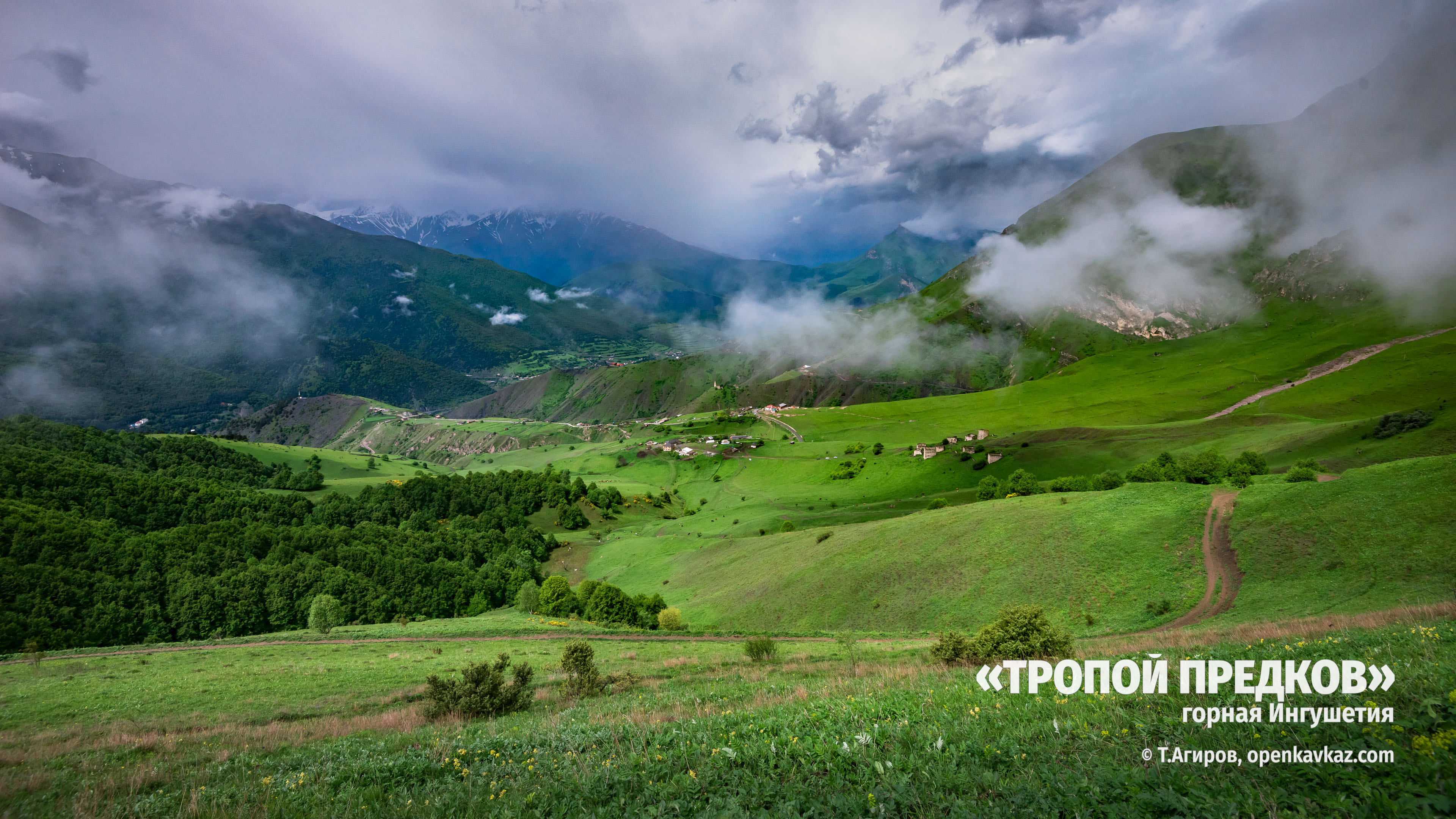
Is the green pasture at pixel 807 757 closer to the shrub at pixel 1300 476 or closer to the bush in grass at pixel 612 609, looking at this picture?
the bush in grass at pixel 612 609

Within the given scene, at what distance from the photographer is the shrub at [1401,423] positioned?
6425 cm

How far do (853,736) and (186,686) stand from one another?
3388cm

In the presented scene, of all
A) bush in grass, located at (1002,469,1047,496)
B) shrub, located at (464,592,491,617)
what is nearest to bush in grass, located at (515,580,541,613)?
shrub, located at (464,592,491,617)

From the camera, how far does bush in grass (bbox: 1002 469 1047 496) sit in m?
81.0

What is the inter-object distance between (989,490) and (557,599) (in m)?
65.5

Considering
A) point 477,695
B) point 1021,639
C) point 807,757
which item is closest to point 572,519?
point 477,695

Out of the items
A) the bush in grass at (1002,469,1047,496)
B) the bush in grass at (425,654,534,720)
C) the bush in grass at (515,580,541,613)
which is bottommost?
the bush in grass at (515,580,541,613)

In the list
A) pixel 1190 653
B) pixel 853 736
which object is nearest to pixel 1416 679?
pixel 1190 653

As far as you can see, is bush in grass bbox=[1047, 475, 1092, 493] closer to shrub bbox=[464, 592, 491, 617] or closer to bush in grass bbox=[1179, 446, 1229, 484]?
bush in grass bbox=[1179, 446, 1229, 484]

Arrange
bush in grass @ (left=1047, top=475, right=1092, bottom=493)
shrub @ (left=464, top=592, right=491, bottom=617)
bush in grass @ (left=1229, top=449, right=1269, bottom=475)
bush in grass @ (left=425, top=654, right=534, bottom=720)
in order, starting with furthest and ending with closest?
1. shrub @ (left=464, top=592, right=491, bottom=617)
2. bush in grass @ (left=1047, top=475, right=1092, bottom=493)
3. bush in grass @ (left=1229, top=449, right=1269, bottom=475)
4. bush in grass @ (left=425, top=654, right=534, bottom=720)

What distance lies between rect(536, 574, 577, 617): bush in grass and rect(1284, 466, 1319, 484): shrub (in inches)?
2716

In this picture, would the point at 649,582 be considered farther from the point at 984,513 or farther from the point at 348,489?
the point at 348,489

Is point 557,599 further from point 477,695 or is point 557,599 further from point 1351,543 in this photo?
point 1351,543

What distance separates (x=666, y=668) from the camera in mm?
26297
